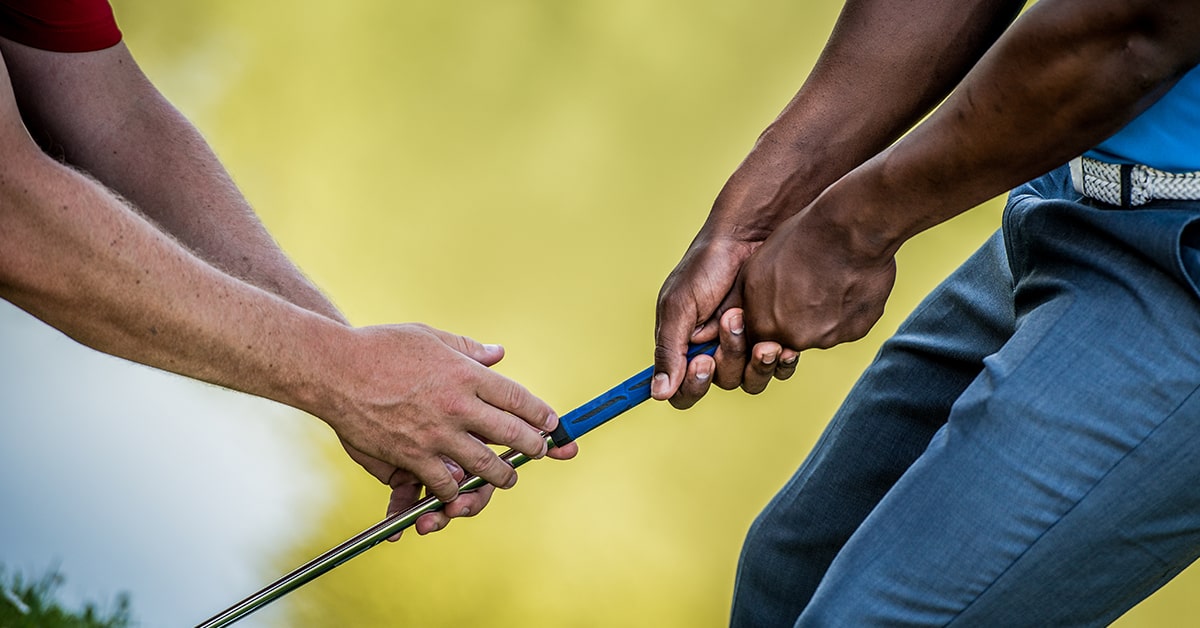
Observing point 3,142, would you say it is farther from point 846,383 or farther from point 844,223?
point 846,383

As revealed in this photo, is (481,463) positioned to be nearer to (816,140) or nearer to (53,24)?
(816,140)

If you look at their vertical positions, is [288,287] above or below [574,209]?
below

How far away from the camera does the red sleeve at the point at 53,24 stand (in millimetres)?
1160

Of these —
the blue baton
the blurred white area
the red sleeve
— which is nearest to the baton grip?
the blue baton

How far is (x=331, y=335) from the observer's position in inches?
40.8

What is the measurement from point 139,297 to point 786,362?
0.55 metres

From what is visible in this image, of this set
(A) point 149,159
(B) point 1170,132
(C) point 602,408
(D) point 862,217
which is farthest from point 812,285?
(A) point 149,159

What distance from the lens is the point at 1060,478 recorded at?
76 centimetres

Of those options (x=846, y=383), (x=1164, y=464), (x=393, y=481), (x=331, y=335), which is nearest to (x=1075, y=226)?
(x=1164, y=464)

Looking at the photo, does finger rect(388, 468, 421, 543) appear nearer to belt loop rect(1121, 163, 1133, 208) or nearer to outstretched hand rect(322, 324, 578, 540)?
outstretched hand rect(322, 324, 578, 540)

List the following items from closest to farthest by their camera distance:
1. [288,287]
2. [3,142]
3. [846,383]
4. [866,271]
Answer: [3,142] → [866,271] → [288,287] → [846,383]

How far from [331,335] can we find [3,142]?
29cm

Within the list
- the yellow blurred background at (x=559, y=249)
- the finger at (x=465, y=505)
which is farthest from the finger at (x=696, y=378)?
the yellow blurred background at (x=559, y=249)

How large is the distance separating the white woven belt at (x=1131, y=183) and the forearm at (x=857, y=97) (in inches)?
9.9
